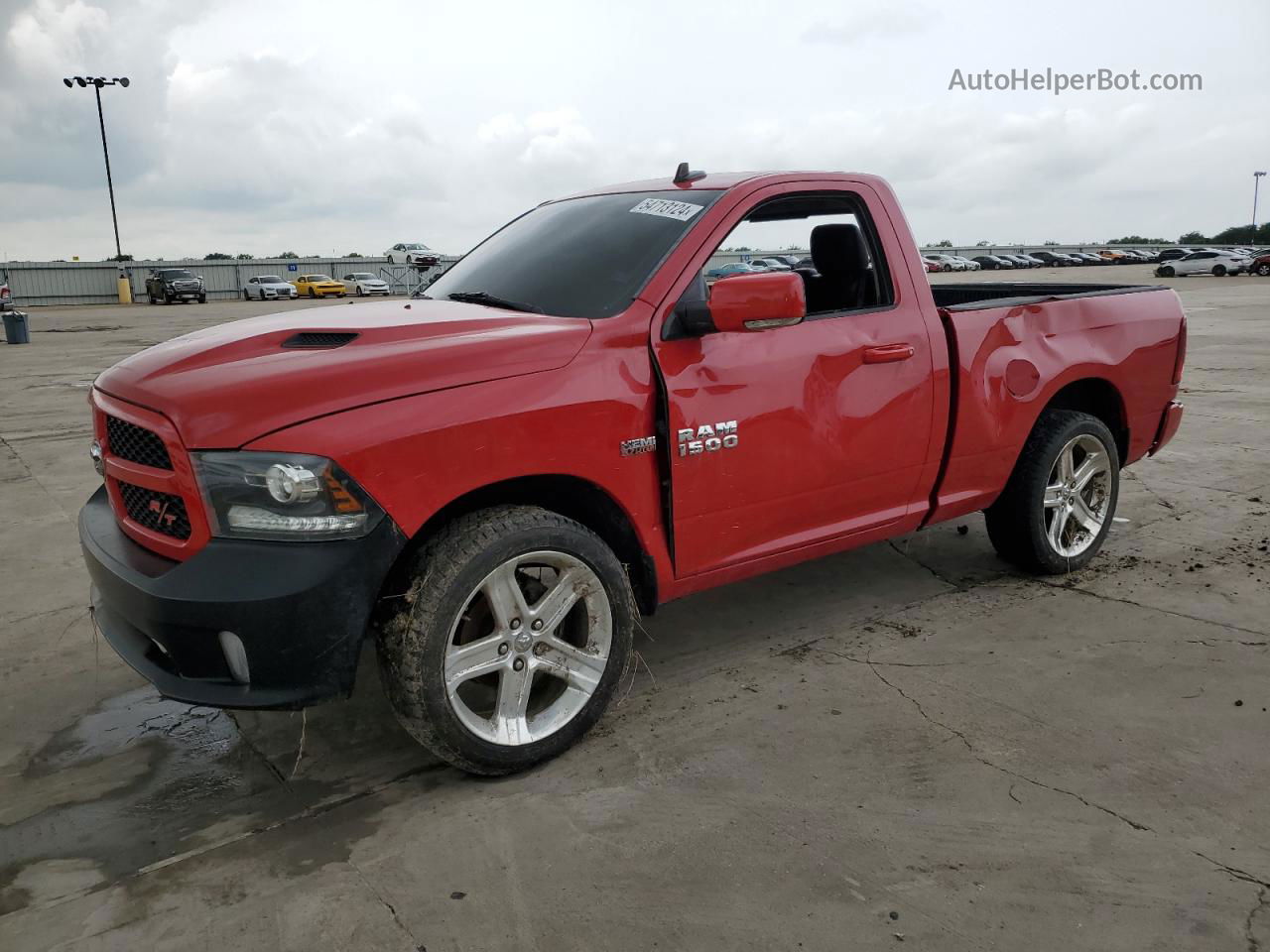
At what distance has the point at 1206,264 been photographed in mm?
48625

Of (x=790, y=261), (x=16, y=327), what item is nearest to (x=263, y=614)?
(x=16, y=327)

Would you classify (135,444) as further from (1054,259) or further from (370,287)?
(1054,259)

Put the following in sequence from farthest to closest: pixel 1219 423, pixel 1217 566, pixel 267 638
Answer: pixel 1219 423 → pixel 1217 566 → pixel 267 638

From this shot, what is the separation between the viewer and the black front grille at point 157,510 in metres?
2.84

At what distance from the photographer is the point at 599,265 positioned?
3.62 m

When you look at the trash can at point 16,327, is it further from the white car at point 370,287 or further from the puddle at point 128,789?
the white car at point 370,287

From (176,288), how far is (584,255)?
4188 centimetres

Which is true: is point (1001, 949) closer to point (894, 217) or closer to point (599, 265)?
point (599, 265)

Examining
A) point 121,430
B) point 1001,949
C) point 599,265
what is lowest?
point 1001,949

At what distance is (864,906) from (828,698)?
119 cm

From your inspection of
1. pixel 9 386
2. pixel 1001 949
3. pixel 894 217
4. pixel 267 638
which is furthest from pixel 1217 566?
pixel 9 386

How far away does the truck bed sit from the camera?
4457 mm

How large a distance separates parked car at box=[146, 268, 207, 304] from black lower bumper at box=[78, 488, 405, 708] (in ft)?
139

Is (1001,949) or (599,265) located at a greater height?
(599,265)
